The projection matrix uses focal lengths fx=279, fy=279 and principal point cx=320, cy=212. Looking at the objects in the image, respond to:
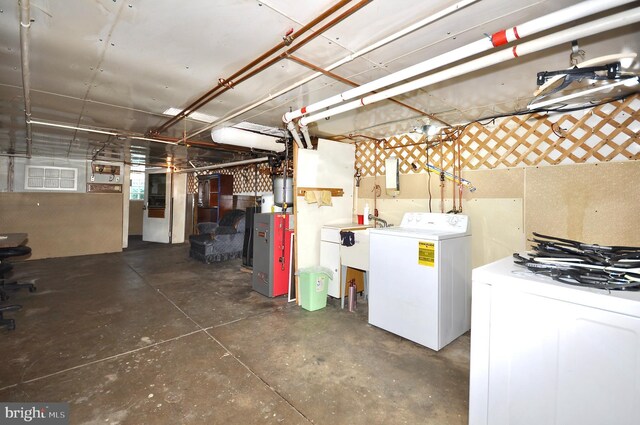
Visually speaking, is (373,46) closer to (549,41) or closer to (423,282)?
(549,41)

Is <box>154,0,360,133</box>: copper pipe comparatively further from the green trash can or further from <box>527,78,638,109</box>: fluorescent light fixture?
the green trash can

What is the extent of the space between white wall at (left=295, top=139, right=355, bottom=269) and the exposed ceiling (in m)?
0.45

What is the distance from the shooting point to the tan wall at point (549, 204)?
220cm

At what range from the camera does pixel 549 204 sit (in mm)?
2523

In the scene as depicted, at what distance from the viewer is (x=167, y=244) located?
7.44 meters

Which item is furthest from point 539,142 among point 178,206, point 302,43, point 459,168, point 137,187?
point 137,187

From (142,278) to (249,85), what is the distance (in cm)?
346

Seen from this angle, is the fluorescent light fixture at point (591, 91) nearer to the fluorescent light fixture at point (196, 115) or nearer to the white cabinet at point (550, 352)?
the white cabinet at point (550, 352)

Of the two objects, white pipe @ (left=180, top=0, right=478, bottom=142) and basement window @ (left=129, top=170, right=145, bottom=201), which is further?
basement window @ (left=129, top=170, right=145, bottom=201)

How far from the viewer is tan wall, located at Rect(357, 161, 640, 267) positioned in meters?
2.20

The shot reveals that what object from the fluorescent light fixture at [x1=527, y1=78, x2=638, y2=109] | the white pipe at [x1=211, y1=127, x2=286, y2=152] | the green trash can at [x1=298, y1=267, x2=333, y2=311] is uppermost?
the white pipe at [x1=211, y1=127, x2=286, y2=152]

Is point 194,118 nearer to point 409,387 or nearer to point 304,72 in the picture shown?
point 304,72

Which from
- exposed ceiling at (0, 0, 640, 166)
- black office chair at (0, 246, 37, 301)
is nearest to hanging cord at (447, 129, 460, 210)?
exposed ceiling at (0, 0, 640, 166)

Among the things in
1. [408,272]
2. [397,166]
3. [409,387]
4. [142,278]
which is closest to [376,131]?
[397,166]
